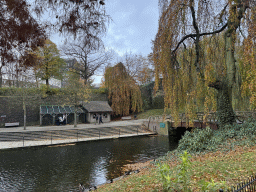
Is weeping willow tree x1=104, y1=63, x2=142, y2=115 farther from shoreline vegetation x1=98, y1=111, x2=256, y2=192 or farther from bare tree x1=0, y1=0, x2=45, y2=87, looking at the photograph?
bare tree x1=0, y1=0, x2=45, y2=87

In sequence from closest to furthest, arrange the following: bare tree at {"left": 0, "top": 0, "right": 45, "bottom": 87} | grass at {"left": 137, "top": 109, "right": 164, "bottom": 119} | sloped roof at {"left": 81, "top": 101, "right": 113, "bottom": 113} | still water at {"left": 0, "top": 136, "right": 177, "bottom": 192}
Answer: bare tree at {"left": 0, "top": 0, "right": 45, "bottom": 87} < still water at {"left": 0, "top": 136, "right": 177, "bottom": 192} < sloped roof at {"left": 81, "top": 101, "right": 113, "bottom": 113} < grass at {"left": 137, "top": 109, "right": 164, "bottom": 119}

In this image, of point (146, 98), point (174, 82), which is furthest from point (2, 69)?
point (146, 98)

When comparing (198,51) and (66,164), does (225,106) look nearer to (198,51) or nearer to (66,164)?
(198,51)

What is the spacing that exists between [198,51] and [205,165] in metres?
6.92

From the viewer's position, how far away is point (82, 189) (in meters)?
7.69

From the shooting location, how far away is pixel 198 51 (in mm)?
11469

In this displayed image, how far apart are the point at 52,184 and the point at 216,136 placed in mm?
9077

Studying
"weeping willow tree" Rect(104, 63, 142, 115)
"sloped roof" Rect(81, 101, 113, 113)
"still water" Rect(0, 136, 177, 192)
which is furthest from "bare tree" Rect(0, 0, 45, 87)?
"weeping willow tree" Rect(104, 63, 142, 115)

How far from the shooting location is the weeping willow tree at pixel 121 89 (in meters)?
32.5

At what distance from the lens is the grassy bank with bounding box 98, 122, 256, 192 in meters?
4.87

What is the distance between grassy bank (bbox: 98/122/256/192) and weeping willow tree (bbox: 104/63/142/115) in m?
21.3

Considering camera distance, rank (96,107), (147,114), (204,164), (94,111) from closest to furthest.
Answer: (204,164), (94,111), (96,107), (147,114)

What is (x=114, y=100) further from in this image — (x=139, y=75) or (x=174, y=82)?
(x=174, y=82)

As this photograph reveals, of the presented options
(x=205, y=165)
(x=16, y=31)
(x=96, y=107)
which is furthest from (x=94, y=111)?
(x=16, y=31)
